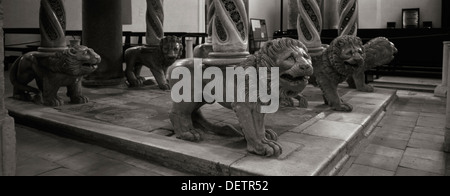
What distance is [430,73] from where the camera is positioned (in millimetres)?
7738

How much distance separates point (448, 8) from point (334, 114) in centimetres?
1176

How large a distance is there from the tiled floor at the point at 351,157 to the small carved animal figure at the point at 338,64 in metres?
0.60

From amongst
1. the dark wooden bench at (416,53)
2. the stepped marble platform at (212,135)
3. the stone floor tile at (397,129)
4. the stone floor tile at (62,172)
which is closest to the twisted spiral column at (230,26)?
the stepped marble platform at (212,135)

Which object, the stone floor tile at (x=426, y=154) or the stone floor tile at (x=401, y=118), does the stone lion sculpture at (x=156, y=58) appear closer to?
the stone floor tile at (x=401, y=118)

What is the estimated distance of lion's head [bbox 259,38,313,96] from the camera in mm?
2339

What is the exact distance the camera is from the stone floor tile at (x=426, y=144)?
3067 mm

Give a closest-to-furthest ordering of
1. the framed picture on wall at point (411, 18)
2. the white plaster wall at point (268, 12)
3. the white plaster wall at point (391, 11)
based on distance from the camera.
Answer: the white plaster wall at point (391, 11)
the framed picture on wall at point (411, 18)
the white plaster wall at point (268, 12)

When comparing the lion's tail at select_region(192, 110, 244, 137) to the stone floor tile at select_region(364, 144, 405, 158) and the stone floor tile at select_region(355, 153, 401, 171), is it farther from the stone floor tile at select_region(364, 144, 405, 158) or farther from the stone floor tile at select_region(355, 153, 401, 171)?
the stone floor tile at select_region(364, 144, 405, 158)

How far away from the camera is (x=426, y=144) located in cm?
317

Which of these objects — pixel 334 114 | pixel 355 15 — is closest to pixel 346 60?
pixel 334 114

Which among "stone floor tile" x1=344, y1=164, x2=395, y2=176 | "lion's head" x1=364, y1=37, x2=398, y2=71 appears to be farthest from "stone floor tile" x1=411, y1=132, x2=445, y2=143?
"lion's head" x1=364, y1=37, x2=398, y2=71

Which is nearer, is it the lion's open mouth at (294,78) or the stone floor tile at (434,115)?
the lion's open mouth at (294,78)

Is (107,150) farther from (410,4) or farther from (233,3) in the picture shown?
(410,4)

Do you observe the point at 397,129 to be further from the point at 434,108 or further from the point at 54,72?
the point at 54,72
